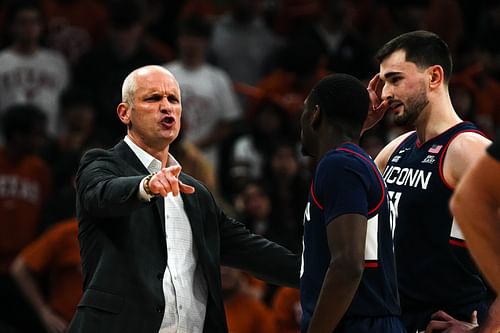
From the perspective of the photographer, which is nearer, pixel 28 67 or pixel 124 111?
pixel 124 111

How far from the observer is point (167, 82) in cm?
502

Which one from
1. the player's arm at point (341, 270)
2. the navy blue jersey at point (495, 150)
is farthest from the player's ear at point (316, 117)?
the navy blue jersey at point (495, 150)

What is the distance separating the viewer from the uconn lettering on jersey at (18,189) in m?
9.14

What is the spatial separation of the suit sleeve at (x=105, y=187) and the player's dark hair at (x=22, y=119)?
14.3 feet

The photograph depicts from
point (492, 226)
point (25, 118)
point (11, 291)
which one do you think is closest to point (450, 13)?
point (25, 118)

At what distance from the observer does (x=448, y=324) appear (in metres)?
4.64

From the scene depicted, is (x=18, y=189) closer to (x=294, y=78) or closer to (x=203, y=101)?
(x=203, y=101)

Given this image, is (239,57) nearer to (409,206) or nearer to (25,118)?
(25,118)

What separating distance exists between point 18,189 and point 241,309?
2359 mm

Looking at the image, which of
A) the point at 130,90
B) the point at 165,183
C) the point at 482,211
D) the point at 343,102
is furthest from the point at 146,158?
the point at 482,211

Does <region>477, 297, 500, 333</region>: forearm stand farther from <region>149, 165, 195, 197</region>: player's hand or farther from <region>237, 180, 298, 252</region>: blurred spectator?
<region>237, 180, 298, 252</region>: blurred spectator

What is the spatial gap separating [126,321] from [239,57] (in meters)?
6.22

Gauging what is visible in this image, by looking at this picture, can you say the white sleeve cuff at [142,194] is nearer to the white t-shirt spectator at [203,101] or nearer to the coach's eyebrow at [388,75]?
the coach's eyebrow at [388,75]

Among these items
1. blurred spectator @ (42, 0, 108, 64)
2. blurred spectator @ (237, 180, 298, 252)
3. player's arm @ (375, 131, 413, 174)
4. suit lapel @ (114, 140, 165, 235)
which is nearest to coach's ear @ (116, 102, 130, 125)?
suit lapel @ (114, 140, 165, 235)
